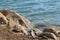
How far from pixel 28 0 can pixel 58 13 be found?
4158mm

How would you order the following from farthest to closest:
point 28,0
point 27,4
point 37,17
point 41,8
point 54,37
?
point 28,0
point 27,4
point 41,8
point 37,17
point 54,37

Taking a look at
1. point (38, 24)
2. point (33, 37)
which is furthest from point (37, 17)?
point (33, 37)

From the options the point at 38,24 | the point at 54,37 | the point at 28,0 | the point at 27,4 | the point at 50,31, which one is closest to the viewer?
the point at 54,37

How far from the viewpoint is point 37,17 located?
11.4 metres

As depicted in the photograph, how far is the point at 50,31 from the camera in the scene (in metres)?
7.37

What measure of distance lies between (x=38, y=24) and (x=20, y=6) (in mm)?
4240

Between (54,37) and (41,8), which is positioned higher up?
(41,8)

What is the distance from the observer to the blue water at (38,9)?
1108 centimetres

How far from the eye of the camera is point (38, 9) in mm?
13094

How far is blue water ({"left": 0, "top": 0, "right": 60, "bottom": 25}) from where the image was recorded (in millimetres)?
11083

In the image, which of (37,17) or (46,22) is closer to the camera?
(46,22)

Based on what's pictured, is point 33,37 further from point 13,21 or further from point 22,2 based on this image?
point 22,2

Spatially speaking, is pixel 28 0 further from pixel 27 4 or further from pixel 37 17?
pixel 37 17

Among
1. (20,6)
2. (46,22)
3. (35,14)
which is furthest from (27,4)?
(46,22)
